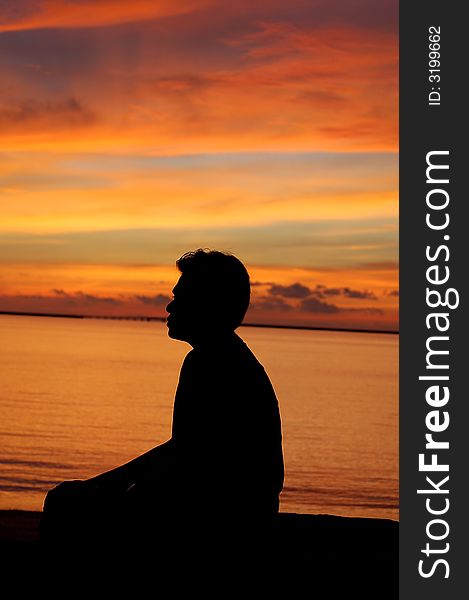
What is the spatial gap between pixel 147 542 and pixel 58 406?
2056 cm

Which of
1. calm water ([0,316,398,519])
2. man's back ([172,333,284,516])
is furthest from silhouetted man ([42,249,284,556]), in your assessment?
calm water ([0,316,398,519])

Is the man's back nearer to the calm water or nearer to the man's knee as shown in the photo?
the man's knee

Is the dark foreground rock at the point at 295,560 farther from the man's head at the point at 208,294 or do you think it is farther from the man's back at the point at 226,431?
the man's head at the point at 208,294

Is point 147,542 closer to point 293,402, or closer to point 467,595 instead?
point 467,595

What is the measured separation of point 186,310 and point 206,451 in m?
0.45

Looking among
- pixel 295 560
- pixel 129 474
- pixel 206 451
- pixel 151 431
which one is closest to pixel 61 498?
pixel 129 474

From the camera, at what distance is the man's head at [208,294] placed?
3.21 meters

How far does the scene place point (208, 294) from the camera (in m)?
3.22

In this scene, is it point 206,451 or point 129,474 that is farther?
point 129,474

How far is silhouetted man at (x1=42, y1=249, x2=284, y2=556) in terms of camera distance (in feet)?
10.2

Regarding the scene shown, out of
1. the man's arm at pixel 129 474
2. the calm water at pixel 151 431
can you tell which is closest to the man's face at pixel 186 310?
the man's arm at pixel 129 474

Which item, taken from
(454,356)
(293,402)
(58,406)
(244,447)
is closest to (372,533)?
(454,356)

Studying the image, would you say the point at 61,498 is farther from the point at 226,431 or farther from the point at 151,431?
the point at 151,431

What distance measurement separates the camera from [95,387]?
29.5 m
